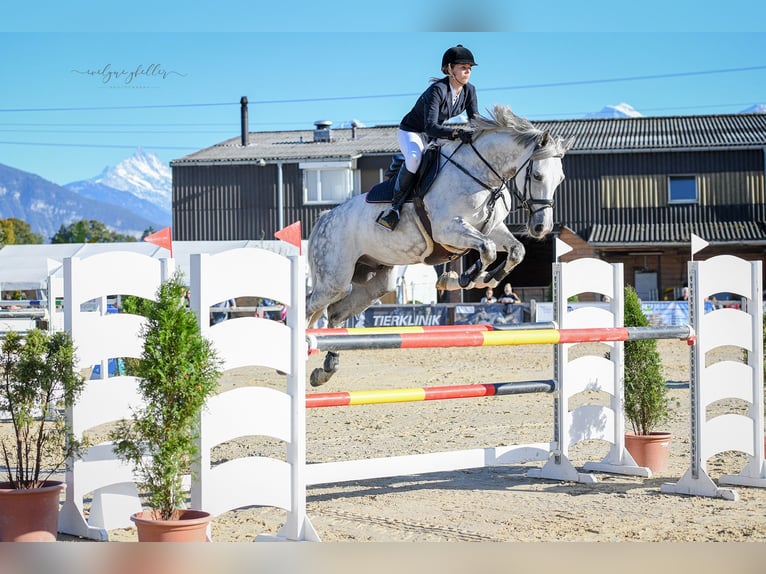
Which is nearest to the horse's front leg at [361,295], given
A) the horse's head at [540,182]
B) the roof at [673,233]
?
the horse's head at [540,182]

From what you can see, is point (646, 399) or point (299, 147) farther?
point (299, 147)

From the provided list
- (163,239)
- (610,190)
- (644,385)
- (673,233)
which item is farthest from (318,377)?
(610,190)

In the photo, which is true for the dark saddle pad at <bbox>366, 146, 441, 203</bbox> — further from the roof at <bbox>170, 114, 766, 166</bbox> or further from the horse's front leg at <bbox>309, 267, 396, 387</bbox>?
the roof at <bbox>170, 114, 766, 166</bbox>

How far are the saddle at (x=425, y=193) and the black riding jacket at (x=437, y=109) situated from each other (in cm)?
16

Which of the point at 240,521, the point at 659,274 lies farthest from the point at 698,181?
the point at 240,521

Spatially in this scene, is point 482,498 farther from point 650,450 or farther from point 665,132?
point 665,132

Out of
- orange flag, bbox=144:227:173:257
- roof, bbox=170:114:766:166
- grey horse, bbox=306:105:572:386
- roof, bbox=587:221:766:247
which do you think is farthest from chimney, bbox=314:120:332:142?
grey horse, bbox=306:105:572:386

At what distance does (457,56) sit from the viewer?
503 centimetres

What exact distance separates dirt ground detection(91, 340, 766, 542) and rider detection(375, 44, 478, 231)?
5.10 feet

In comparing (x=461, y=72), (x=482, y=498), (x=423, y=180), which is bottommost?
(x=482, y=498)

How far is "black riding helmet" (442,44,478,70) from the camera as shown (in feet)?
16.4

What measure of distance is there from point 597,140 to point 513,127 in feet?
68.9

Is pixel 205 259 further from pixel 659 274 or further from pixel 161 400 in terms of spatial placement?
pixel 659 274

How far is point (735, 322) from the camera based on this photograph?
509 centimetres
